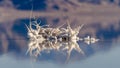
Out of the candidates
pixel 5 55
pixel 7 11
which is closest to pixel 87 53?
pixel 5 55

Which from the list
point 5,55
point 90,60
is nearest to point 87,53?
point 90,60

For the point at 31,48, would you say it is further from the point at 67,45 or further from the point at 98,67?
the point at 98,67

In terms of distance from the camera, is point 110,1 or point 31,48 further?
point 110,1

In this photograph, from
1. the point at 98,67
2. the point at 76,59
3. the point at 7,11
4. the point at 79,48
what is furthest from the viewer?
the point at 7,11

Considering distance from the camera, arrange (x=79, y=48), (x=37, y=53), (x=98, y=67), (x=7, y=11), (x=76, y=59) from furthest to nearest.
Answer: (x=7, y=11)
(x=79, y=48)
(x=37, y=53)
(x=76, y=59)
(x=98, y=67)

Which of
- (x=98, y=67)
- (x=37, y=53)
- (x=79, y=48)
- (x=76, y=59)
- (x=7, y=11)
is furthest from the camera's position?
(x=7, y=11)

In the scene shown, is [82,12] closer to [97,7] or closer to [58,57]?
[97,7]

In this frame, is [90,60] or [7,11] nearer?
[90,60]
